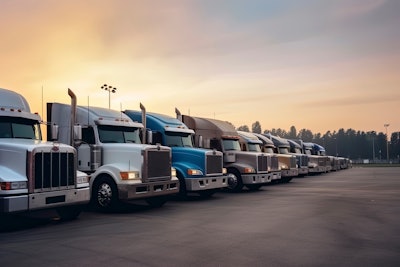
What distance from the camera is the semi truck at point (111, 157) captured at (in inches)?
486

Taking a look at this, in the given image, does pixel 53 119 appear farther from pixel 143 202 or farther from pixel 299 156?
pixel 299 156

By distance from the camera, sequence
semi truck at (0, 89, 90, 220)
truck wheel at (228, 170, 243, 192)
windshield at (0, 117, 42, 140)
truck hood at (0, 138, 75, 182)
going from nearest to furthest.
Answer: semi truck at (0, 89, 90, 220) < truck hood at (0, 138, 75, 182) < windshield at (0, 117, 42, 140) < truck wheel at (228, 170, 243, 192)

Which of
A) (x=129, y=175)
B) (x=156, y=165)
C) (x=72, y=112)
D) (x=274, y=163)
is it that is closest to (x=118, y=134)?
(x=72, y=112)

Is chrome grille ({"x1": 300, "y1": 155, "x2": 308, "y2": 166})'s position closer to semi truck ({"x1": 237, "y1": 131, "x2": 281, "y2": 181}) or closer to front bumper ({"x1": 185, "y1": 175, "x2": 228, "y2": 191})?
semi truck ({"x1": 237, "y1": 131, "x2": 281, "y2": 181})

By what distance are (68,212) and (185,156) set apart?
20.0ft

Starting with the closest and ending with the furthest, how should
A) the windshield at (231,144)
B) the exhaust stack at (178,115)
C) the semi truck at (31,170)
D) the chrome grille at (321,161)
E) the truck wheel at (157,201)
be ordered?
the semi truck at (31,170), the truck wheel at (157,201), the exhaust stack at (178,115), the windshield at (231,144), the chrome grille at (321,161)

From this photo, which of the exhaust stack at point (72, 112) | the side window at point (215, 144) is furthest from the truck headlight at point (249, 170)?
the exhaust stack at point (72, 112)

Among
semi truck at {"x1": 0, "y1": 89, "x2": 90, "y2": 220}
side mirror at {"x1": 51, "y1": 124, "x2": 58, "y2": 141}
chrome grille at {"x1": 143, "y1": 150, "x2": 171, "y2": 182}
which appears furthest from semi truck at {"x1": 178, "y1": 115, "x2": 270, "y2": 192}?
semi truck at {"x1": 0, "y1": 89, "x2": 90, "y2": 220}

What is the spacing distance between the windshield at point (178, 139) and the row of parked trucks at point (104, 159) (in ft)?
0.14

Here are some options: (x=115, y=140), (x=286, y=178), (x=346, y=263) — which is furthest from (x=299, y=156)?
(x=346, y=263)

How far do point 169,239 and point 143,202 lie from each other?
7.88 meters

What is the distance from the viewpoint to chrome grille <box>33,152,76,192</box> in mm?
9727

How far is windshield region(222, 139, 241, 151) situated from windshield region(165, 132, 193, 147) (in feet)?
11.0

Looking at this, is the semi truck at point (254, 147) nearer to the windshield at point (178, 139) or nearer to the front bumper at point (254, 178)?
the front bumper at point (254, 178)
